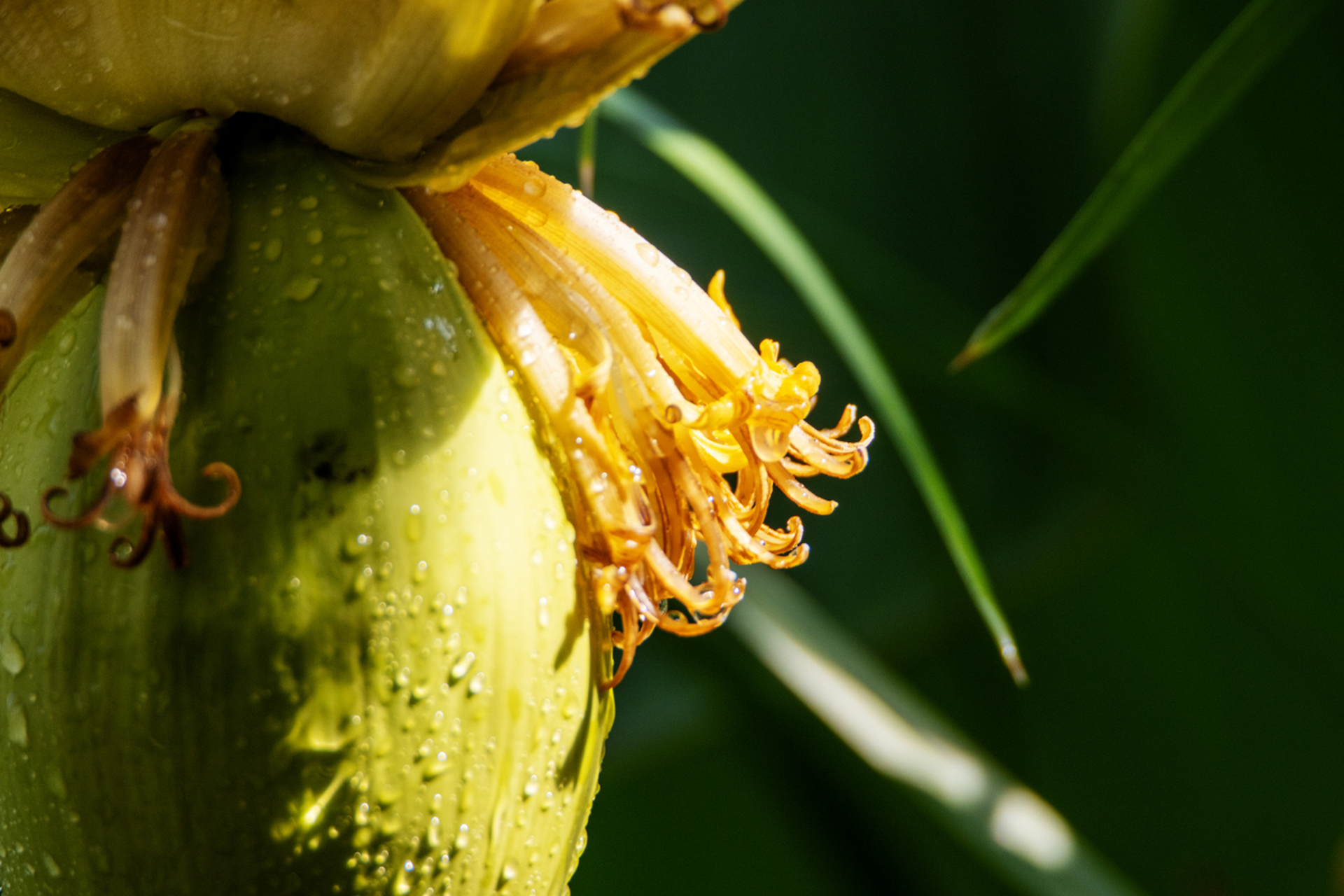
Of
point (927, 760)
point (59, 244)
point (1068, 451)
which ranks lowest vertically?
point (1068, 451)

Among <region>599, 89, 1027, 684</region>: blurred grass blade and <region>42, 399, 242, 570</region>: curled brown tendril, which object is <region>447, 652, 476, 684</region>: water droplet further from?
<region>599, 89, 1027, 684</region>: blurred grass blade

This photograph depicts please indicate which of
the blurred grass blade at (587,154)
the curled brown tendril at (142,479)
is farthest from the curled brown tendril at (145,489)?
the blurred grass blade at (587,154)

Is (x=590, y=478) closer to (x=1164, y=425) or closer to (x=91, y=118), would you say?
(x=91, y=118)

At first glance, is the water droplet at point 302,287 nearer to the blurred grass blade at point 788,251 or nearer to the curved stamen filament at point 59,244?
the curved stamen filament at point 59,244

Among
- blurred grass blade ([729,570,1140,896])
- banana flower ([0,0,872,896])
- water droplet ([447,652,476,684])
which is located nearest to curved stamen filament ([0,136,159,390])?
banana flower ([0,0,872,896])

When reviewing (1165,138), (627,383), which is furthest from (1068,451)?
(627,383)

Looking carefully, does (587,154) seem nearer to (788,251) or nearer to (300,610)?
(788,251)

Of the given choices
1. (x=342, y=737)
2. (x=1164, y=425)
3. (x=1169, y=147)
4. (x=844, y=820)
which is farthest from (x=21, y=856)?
(x=1164, y=425)
